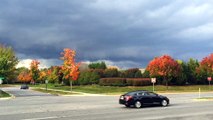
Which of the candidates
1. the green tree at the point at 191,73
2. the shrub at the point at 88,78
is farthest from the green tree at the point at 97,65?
the green tree at the point at 191,73

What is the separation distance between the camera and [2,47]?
236ft

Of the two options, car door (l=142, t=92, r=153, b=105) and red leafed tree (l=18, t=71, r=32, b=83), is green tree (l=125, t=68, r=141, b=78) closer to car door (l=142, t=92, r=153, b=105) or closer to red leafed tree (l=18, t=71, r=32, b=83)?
car door (l=142, t=92, r=153, b=105)

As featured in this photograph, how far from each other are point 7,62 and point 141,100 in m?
41.4

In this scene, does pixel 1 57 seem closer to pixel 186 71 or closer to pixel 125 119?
pixel 186 71

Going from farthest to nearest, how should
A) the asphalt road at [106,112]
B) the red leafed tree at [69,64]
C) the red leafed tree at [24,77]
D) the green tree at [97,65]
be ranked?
the red leafed tree at [24,77] → the green tree at [97,65] → the red leafed tree at [69,64] → the asphalt road at [106,112]

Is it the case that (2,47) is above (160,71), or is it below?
above

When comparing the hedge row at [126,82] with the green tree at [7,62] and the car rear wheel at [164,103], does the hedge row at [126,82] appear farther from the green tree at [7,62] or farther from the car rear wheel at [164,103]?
the car rear wheel at [164,103]

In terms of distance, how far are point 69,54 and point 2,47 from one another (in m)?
13.2

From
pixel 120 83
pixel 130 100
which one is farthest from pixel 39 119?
pixel 120 83

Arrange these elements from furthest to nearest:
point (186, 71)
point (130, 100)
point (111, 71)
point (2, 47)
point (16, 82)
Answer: point (16, 82), point (111, 71), point (186, 71), point (2, 47), point (130, 100)

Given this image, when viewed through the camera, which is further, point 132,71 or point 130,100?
point 132,71

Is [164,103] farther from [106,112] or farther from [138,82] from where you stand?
[138,82]

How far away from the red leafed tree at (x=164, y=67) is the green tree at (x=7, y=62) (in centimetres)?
2740

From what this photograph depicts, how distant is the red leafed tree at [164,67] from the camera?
74.0 m
